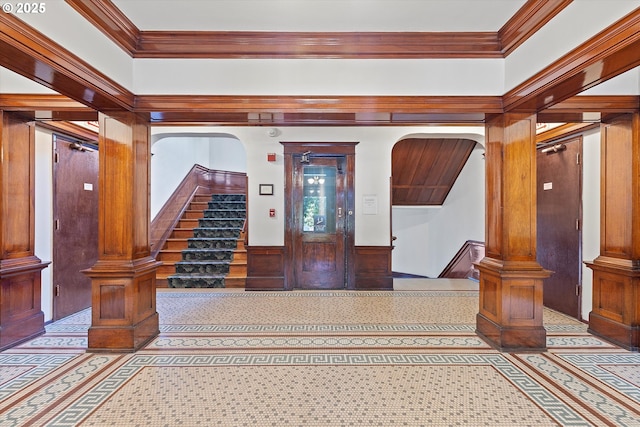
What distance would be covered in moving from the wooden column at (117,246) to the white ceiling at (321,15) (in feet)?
3.04

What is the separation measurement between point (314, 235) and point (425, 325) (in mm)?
2284

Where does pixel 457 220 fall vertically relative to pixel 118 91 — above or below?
below

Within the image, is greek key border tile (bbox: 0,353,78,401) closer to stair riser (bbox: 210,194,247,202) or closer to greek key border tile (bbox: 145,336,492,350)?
greek key border tile (bbox: 145,336,492,350)

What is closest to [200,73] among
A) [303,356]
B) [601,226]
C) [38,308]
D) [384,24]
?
[384,24]

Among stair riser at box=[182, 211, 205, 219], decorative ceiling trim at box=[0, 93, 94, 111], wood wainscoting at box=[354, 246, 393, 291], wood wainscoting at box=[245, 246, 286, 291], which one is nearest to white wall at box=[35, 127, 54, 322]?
decorative ceiling trim at box=[0, 93, 94, 111]

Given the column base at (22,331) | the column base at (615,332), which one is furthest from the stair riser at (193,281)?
the column base at (615,332)

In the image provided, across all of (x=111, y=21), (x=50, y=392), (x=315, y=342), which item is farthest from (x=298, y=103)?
(x=50, y=392)

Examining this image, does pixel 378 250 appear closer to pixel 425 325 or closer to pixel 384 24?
pixel 425 325

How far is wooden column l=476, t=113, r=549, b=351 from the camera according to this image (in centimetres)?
296

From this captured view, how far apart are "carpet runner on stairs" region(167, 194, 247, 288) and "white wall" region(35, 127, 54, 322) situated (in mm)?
1840

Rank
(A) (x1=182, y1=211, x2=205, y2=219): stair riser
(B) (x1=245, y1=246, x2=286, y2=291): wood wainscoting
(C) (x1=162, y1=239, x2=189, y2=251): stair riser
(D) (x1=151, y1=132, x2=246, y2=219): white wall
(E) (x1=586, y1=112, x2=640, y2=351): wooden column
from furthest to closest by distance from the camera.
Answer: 1. (A) (x1=182, y1=211, x2=205, y2=219): stair riser
2. (D) (x1=151, y1=132, x2=246, y2=219): white wall
3. (C) (x1=162, y1=239, x2=189, y2=251): stair riser
4. (B) (x1=245, y1=246, x2=286, y2=291): wood wainscoting
5. (E) (x1=586, y1=112, x2=640, y2=351): wooden column

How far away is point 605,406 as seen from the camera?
2.16 m

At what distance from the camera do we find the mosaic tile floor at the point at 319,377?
81.1 inches

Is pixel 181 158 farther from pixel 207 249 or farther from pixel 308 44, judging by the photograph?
pixel 308 44
